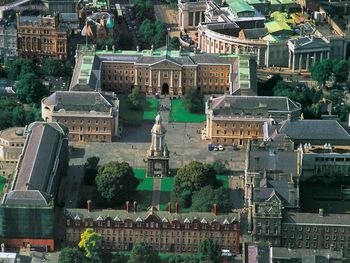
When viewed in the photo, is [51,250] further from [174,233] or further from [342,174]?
[342,174]

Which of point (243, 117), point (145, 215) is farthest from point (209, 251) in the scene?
point (243, 117)

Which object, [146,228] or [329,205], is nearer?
[146,228]

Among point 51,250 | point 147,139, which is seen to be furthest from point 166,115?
point 51,250

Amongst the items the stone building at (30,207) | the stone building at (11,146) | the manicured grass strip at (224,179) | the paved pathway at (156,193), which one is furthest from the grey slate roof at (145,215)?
the stone building at (11,146)

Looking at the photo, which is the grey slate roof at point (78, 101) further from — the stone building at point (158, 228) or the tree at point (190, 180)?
the stone building at point (158, 228)

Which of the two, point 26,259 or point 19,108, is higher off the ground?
point 19,108

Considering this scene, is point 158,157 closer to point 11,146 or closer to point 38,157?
point 38,157
